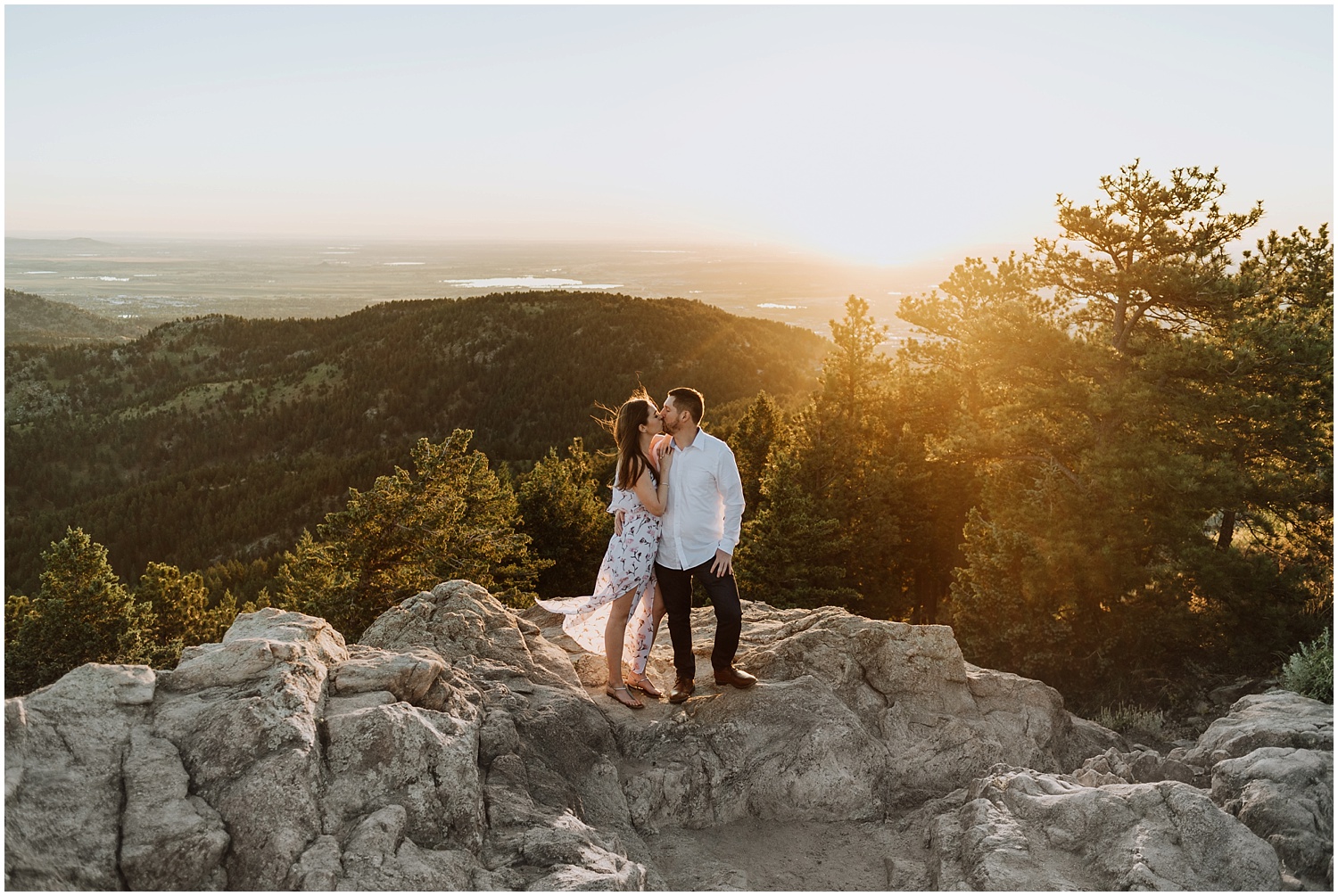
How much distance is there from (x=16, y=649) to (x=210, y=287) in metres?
191

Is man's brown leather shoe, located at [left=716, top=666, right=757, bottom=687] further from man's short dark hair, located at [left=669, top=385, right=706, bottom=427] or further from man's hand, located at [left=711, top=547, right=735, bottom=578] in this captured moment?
man's short dark hair, located at [left=669, top=385, right=706, bottom=427]

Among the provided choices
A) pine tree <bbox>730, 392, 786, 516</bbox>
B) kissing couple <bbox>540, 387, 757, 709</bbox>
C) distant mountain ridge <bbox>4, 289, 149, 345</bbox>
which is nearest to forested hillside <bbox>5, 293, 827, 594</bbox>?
distant mountain ridge <bbox>4, 289, 149, 345</bbox>

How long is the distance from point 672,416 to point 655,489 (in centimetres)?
64

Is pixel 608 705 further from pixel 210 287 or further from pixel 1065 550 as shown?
pixel 210 287

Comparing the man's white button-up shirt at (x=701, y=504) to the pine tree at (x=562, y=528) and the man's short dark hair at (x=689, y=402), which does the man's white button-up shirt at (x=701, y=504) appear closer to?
the man's short dark hair at (x=689, y=402)

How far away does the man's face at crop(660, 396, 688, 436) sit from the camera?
21.1ft

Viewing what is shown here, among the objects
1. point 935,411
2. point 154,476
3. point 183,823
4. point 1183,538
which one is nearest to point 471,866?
Result: point 183,823

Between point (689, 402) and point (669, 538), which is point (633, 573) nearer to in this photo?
point (669, 538)

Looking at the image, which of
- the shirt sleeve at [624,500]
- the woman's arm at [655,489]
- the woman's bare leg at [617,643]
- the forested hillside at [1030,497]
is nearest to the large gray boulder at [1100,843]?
the woman's bare leg at [617,643]

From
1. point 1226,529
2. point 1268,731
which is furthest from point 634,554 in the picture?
point 1226,529

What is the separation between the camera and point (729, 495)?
6566 millimetres

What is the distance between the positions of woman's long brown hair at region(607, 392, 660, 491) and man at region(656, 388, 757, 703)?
0.18 metres

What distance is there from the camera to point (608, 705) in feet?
22.7

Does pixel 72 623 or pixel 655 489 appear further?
pixel 72 623
